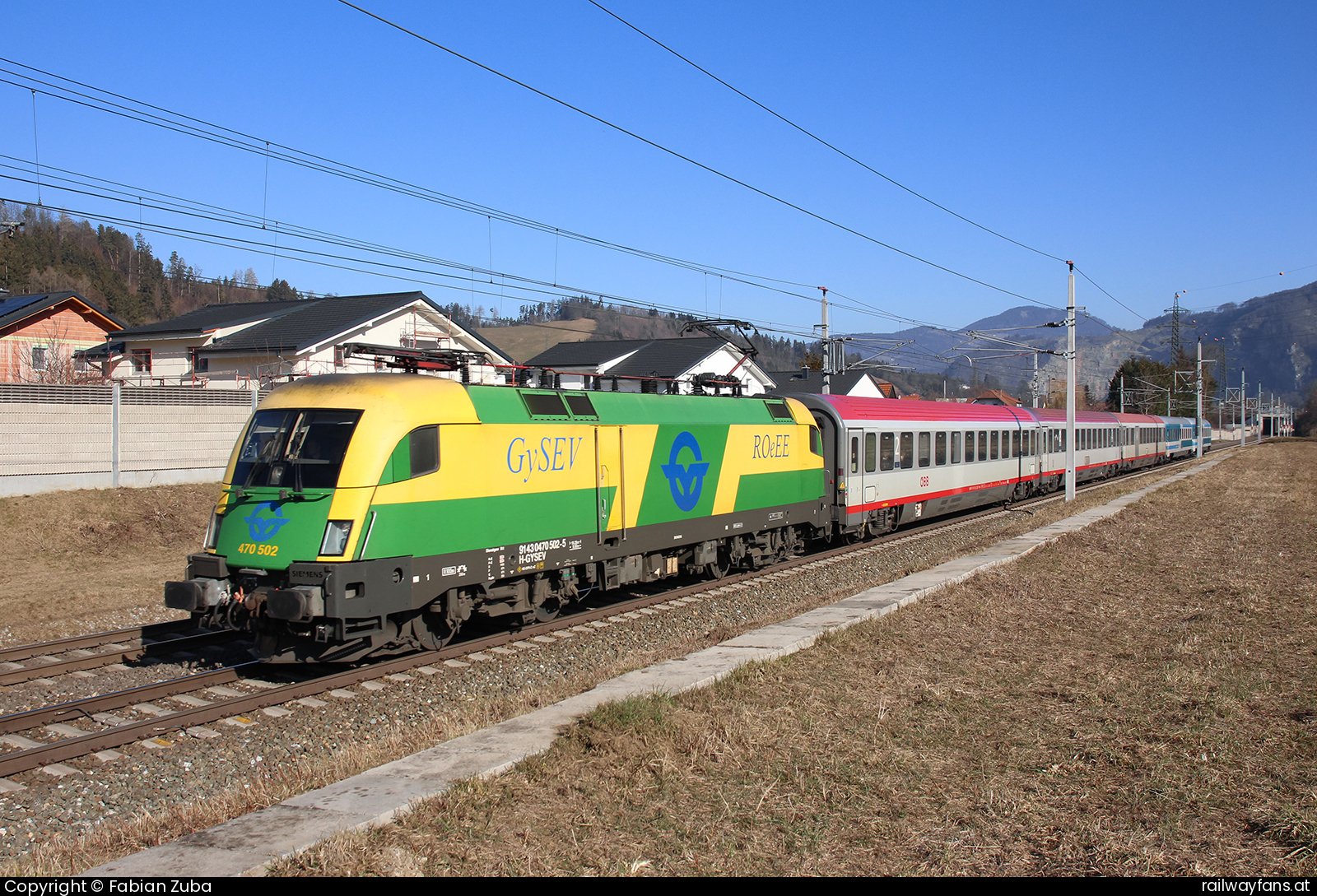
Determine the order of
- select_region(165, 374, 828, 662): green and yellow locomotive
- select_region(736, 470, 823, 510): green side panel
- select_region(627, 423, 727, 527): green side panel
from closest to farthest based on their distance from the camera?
select_region(165, 374, 828, 662): green and yellow locomotive, select_region(627, 423, 727, 527): green side panel, select_region(736, 470, 823, 510): green side panel

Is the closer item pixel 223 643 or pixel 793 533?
pixel 223 643

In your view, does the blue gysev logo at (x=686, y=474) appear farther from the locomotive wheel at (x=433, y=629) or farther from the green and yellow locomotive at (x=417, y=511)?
the locomotive wheel at (x=433, y=629)

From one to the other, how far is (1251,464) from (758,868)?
198 ft

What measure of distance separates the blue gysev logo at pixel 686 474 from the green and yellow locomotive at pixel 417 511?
170 millimetres

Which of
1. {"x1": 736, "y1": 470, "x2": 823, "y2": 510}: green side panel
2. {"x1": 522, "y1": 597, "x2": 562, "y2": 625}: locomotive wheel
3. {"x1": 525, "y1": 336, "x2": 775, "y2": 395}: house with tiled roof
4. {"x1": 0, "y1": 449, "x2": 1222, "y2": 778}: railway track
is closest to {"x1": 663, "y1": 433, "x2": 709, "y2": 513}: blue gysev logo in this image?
{"x1": 736, "y1": 470, "x2": 823, "y2": 510}: green side panel

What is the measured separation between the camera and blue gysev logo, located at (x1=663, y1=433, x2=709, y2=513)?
46.9 feet

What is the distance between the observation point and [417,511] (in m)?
9.86

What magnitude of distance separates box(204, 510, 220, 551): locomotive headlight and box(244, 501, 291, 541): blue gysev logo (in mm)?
527

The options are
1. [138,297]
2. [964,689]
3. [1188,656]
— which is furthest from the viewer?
[138,297]

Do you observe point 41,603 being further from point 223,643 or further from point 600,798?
point 600,798

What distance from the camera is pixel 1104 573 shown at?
51.4 feet

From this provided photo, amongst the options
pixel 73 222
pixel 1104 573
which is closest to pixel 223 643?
pixel 1104 573

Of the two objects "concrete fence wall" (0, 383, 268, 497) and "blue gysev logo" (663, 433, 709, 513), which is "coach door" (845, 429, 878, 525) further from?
"concrete fence wall" (0, 383, 268, 497)
